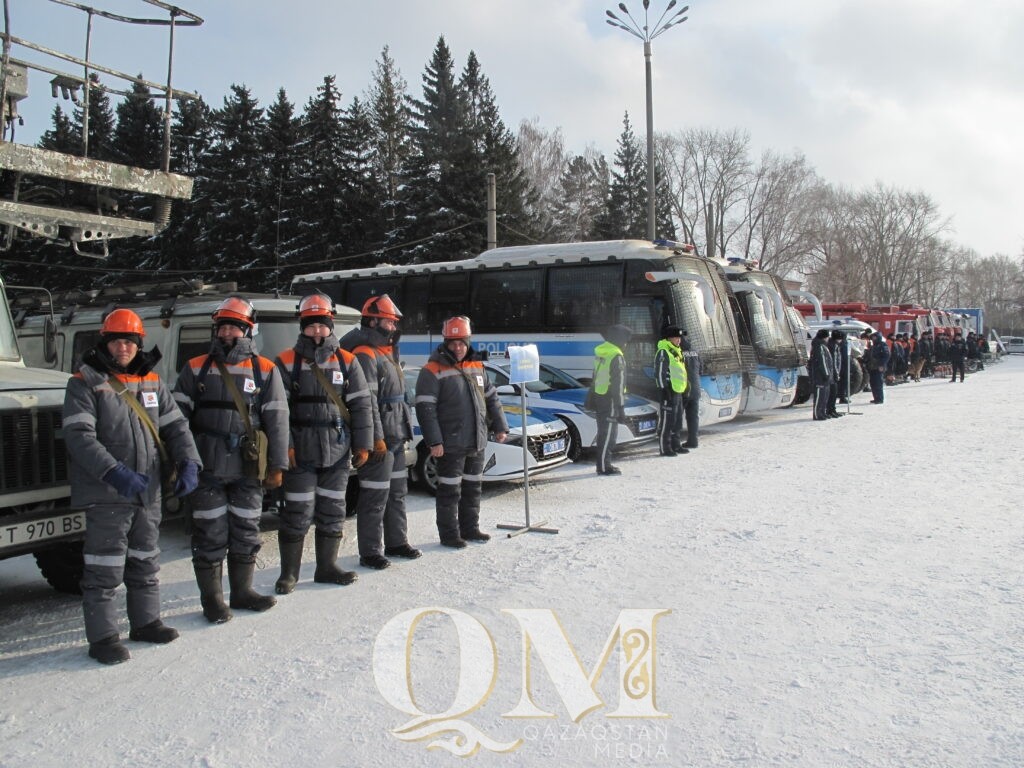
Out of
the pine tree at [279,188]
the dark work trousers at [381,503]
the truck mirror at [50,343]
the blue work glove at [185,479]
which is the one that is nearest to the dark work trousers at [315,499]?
the dark work trousers at [381,503]

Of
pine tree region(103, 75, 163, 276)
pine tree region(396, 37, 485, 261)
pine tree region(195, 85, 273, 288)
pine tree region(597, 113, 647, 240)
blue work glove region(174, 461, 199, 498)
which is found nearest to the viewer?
blue work glove region(174, 461, 199, 498)

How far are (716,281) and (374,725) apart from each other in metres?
12.3

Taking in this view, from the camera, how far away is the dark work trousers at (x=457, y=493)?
6.69 m

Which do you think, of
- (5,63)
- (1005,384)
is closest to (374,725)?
(5,63)

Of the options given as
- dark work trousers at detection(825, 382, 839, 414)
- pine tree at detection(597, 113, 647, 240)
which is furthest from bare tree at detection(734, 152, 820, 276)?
dark work trousers at detection(825, 382, 839, 414)

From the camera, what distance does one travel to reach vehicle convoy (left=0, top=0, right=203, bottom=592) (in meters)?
4.76

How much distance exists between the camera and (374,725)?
3549 mm

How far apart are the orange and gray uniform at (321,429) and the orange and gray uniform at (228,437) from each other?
1.12 feet

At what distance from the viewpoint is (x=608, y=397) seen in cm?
1033

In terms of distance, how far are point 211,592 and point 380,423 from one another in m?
1.67

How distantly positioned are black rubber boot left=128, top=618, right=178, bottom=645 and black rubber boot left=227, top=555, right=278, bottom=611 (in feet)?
1.84

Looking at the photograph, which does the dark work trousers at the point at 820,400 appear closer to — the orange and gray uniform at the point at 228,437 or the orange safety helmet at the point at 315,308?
the orange safety helmet at the point at 315,308

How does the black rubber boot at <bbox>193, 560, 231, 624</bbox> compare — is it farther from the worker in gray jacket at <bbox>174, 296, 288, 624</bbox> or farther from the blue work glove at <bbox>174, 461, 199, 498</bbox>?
the blue work glove at <bbox>174, 461, 199, 498</bbox>

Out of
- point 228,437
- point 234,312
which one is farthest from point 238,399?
point 234,312
